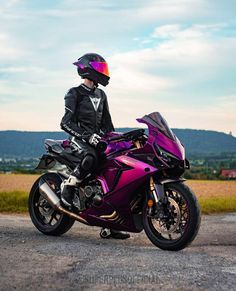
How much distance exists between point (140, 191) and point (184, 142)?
139902mm

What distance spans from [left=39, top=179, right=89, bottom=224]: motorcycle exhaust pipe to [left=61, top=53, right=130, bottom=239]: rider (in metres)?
0.13

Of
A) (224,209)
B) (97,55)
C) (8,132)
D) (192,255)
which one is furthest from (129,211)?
(8,132)

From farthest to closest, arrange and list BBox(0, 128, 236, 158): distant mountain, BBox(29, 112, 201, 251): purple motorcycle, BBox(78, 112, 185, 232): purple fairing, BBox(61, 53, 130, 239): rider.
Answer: BBox(0, 128, 236, 158): distant mountain → BBox(61, 53, 130, 239): rider → BBox(78, 112, 185, 232): purple fairing → BBox(29, 112, 201, 251): purple motorcycle

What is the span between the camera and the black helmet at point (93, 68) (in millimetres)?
8195

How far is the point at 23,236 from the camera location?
817 centimetres

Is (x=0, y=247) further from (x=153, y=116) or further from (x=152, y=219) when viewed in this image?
(x=153, y=116)

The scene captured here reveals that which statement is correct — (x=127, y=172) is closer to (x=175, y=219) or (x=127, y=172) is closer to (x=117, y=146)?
(x=117, y=146)

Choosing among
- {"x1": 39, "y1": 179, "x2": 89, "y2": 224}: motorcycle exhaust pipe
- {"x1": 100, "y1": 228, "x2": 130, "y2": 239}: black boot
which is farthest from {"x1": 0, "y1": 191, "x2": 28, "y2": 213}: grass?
{"x1": 100, "y1": 228, "x2": 130, "y2": 239}: black boot

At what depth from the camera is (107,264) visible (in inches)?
234

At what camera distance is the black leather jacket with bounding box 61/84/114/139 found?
26.4ft

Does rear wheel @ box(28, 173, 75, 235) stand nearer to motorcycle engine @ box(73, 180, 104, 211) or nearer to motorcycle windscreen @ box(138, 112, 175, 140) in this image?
motorcycle engine @ box(73, 180, 104, 211)

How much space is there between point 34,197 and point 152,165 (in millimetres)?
2631

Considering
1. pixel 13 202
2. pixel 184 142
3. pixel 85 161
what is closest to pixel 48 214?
pixel 85 161

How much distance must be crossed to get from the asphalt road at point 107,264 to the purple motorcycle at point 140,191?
30 cm
